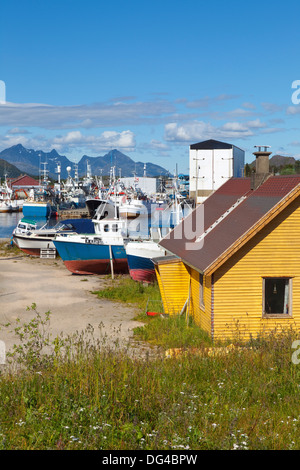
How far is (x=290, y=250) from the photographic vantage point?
15953 millimetres

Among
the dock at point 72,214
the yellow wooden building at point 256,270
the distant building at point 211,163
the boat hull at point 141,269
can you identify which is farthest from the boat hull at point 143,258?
the dock at point 72,214

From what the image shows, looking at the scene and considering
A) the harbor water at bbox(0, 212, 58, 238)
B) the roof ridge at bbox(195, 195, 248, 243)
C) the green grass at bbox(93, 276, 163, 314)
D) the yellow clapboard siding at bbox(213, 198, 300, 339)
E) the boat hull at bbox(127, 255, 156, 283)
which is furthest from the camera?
the harbor water at bbox(0, 212, 58, 238)

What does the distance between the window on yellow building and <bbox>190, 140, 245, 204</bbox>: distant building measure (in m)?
29.9

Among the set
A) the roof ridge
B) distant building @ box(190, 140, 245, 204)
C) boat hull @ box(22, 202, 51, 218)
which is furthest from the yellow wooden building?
boat hull @ box(22, 202, 51, 218)

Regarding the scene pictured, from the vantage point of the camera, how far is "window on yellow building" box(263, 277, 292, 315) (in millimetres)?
16078

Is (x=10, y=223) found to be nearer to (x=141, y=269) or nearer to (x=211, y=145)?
(x=211, y=145)

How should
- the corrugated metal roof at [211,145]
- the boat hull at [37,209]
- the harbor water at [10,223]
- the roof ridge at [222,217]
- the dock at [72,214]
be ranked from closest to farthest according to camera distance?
the roof ridge at [222,217]
the corrugated metal roof at [211,145]
the harbor water at [10,223]
the dock at [72,214]
the boat hull at [37,209]

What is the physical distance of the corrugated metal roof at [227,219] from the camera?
15.8 m

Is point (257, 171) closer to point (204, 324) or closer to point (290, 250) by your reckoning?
point (290, 250)

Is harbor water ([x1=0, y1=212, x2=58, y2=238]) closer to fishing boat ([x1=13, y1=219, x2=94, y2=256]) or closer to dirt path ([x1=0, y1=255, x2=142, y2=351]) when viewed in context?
fishing boat ([x1=13, y1=219, x2=94, y2=256])

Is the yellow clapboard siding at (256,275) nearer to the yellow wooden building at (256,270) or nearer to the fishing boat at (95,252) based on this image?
the yellow wooden building at (256,270)

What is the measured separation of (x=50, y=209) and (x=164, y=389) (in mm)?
98850

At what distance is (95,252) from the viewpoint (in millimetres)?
33094

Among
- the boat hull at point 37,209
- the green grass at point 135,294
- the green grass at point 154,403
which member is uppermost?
the boat hull at point 37,209
